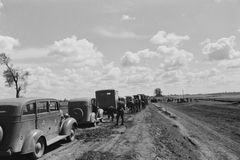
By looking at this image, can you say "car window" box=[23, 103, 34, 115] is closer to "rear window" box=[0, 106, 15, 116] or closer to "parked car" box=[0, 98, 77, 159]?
"parked car" box=[0, 98, 77, 159]

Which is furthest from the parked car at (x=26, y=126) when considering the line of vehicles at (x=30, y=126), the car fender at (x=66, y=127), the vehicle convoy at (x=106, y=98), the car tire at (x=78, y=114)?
the vehicle convoy at (x=106, y=98)

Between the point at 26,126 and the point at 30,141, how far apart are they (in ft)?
1.78

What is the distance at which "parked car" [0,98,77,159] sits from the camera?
6.17 meters

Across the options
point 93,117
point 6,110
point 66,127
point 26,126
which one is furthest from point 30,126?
point 93,117

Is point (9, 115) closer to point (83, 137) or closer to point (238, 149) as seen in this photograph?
point (83, 137)

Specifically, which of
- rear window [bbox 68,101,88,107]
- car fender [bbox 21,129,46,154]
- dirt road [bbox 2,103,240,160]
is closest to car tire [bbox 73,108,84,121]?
rear window [bbox 68,101,88,107]

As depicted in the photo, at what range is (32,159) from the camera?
678 cm

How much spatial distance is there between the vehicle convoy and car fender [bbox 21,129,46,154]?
15.6 m

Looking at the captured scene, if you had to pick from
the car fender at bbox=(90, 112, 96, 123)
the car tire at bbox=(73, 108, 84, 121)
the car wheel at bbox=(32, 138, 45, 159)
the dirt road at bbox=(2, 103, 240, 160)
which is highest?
the car tire at bbox=(73, 108, 84, 121)

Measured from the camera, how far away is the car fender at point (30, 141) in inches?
249

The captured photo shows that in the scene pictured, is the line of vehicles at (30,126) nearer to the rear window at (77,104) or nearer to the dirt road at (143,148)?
the dirt road at (143,148)

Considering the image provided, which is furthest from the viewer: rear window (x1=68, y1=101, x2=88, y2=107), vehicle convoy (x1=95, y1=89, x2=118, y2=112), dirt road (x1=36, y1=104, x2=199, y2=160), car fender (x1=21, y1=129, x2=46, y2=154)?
vehicle convoy (x1=95, y1=89, x2=118, y2=112)

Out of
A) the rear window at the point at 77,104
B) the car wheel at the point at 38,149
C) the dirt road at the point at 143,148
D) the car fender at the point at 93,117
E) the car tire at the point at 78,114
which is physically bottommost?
the dirt road at the point at 143,148

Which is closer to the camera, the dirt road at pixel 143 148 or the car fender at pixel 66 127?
the dirt road at pixel 143 148
